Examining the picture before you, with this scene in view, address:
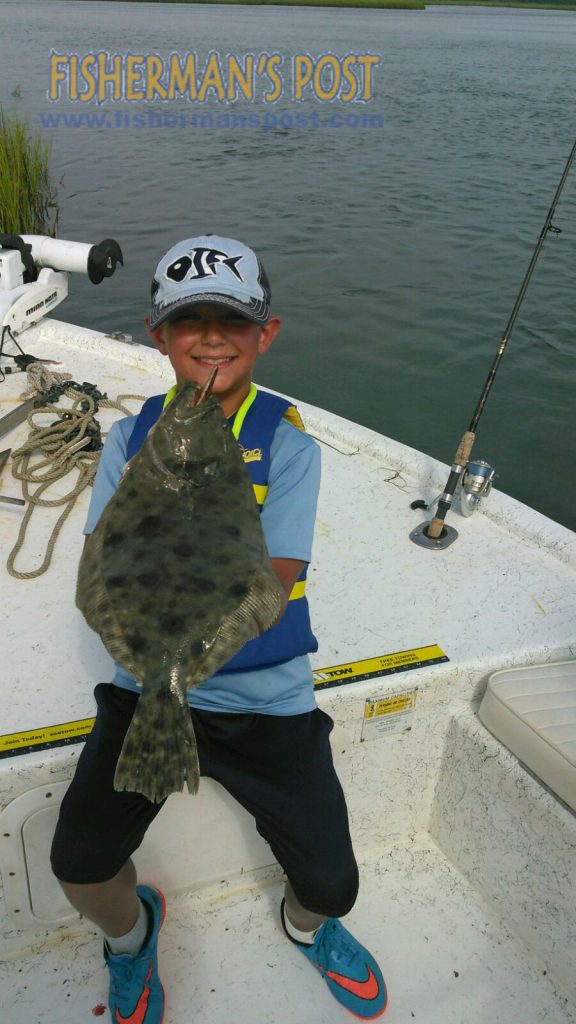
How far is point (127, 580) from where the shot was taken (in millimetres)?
1773

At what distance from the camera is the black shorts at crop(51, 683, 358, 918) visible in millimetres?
2301

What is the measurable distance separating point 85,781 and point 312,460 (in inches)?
49.5

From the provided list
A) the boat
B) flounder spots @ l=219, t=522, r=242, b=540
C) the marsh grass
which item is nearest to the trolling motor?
the boat

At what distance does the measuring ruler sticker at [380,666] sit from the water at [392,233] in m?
1.19

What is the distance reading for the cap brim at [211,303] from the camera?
2.39 meters

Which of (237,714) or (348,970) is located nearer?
(237,714)

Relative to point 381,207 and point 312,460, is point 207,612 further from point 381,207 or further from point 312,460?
point 381,207

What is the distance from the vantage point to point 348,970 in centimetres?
270

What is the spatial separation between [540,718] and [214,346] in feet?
6.02

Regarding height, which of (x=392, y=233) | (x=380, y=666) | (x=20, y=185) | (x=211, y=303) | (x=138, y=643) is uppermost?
(x=211, y=303)

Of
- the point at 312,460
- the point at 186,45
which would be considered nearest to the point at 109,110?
the point at 186,45

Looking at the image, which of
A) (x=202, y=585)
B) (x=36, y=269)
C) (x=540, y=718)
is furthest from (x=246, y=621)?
(x=36, y=269)

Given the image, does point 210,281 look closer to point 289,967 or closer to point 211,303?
point 211,303

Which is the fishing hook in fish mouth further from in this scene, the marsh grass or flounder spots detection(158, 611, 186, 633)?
the marsh grass
